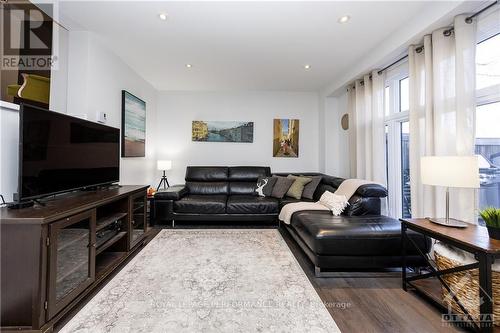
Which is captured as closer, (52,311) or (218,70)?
(52,311)

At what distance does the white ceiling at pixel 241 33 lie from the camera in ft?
6.92

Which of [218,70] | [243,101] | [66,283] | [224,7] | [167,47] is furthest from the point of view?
[243,101]

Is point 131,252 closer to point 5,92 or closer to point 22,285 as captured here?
point 22,285

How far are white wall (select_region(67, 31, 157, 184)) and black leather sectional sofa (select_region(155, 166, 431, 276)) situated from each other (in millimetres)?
1030

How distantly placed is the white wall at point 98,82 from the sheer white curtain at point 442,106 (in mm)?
3699

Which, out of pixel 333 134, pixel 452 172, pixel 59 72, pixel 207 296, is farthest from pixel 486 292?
pixel 59 72

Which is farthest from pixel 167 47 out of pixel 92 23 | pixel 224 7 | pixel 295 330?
pixel 295 330

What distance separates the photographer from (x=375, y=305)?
5.60ft

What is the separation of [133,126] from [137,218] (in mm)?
1637

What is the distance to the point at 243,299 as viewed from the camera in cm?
175

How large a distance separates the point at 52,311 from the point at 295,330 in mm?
1546

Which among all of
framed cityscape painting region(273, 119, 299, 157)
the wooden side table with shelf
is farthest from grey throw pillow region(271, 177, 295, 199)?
the wooden side table with shelf

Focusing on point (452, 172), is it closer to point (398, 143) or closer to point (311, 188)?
point (398, 143)

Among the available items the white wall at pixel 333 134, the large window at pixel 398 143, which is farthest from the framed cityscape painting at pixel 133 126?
the large window at pixel 398 143
